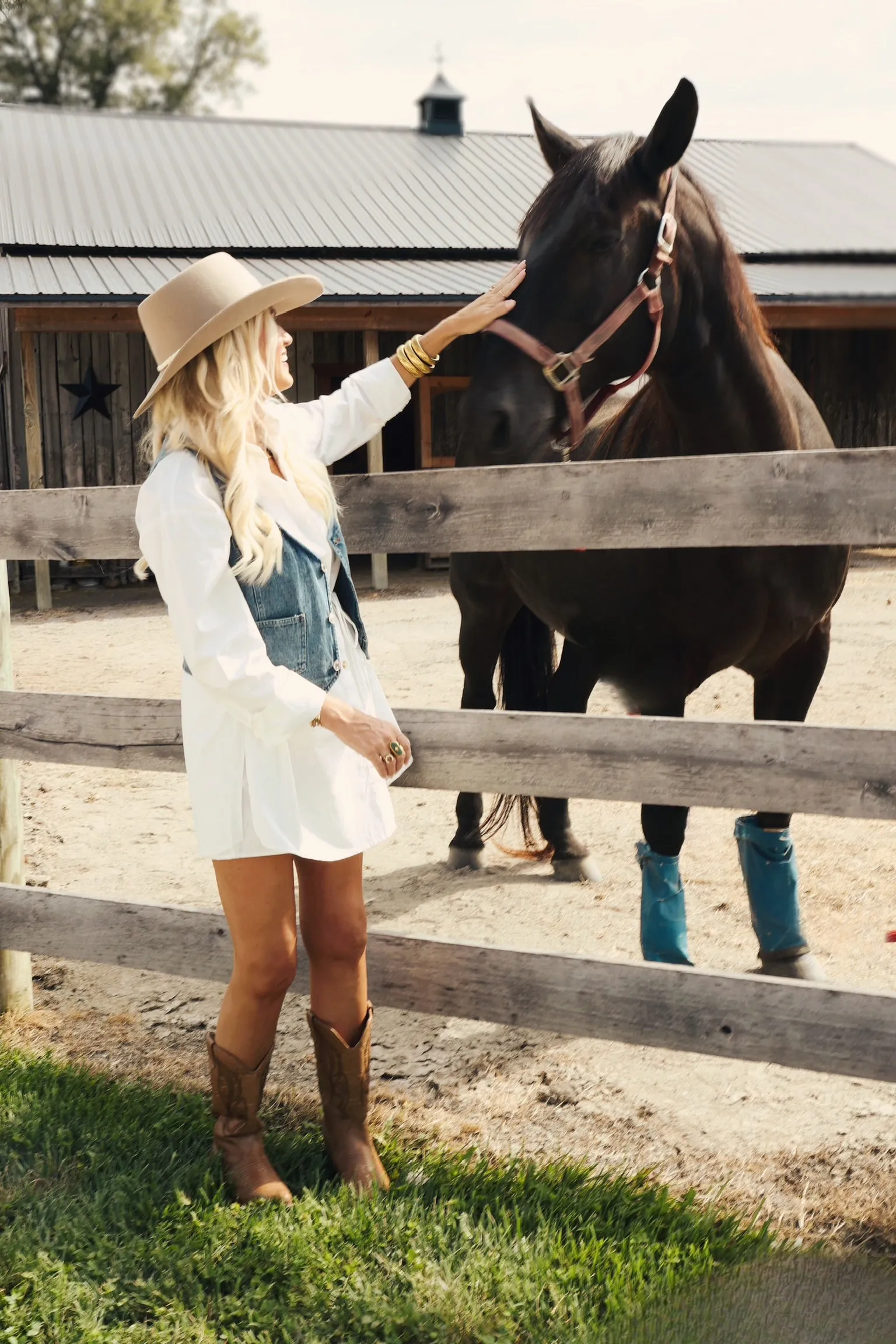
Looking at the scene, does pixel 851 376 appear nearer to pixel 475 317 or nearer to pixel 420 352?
pixel 475 317

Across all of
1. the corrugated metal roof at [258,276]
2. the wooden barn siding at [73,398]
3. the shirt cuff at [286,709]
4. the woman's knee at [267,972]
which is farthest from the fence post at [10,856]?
the wooden barn siding at [73,398]

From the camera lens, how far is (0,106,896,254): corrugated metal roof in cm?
1381

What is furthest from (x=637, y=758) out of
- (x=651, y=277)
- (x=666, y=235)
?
(x=666, y=235)

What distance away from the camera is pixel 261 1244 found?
2141 millimetres

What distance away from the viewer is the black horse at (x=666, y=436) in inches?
111

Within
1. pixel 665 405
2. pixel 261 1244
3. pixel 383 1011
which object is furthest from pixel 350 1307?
pixel 665 405

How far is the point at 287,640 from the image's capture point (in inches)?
85.9

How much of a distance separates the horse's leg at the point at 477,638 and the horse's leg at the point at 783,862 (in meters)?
1.36

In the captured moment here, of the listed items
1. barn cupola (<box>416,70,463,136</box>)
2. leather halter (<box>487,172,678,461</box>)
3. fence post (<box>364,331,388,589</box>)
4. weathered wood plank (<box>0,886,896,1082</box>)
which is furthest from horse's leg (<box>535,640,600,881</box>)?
barn cupola (<box>416,70,463,136</box>)

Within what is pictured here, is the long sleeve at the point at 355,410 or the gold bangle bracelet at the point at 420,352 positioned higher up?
the gold bangle bracelet at the point at 420,352

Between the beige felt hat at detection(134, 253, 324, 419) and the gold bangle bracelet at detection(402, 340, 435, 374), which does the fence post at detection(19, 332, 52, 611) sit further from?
the beige felt hat at detection(134, 253, 324, 419)

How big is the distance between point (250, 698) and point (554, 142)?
208 cm

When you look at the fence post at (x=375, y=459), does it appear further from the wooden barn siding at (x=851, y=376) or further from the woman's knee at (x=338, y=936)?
the woman's knee at (x=338, y=936)

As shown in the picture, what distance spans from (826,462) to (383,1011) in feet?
6.92
